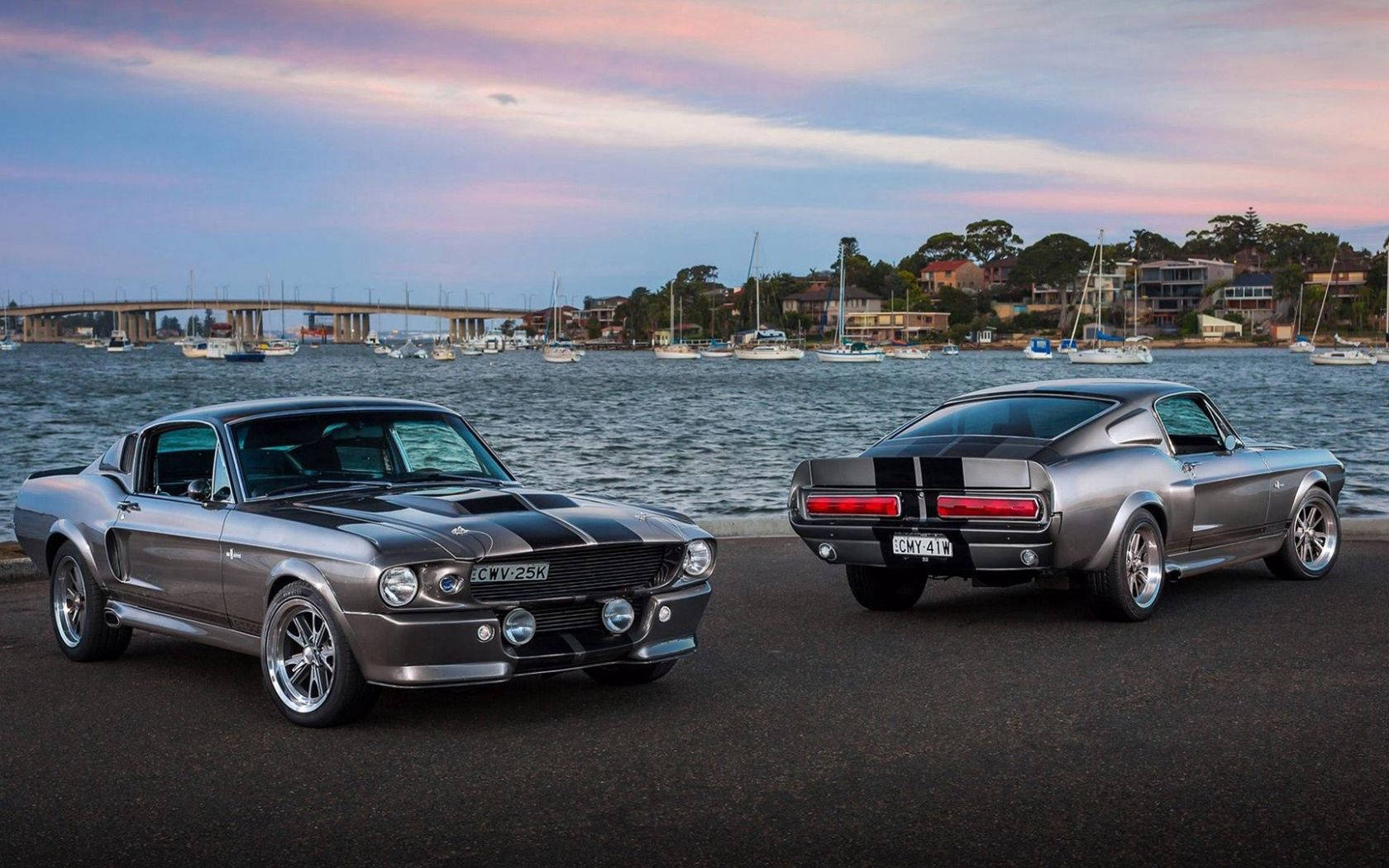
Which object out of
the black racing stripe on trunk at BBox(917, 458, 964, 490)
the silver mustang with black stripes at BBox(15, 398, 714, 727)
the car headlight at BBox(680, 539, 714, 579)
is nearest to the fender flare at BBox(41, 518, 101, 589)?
the silver mustang with black stripes at BBox(15, 398, 714, 727)

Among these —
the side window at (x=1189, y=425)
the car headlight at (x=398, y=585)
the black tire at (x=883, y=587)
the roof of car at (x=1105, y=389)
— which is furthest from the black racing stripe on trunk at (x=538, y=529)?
the side window at (x=1189, y=425)

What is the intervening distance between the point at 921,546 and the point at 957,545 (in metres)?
0.24

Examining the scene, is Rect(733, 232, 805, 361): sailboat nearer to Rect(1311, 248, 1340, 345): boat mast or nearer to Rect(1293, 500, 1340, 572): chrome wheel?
Rect(1311, 248, 1340, 345): boat mast

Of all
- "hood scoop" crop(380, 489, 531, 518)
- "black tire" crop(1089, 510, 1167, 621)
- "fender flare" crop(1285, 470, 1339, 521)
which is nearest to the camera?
"hood scoop" crop(380, 489, 531, 518)

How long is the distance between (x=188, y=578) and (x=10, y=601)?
11.9 ft

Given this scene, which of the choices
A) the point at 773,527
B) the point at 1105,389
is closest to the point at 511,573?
the point at 1105,389

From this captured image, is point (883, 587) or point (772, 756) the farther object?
point (883, 587)

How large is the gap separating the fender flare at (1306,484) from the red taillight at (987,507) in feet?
10.1

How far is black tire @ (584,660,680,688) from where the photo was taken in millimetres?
7672

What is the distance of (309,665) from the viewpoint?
22.7 feet

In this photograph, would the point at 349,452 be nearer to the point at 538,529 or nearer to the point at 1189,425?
the point at 538,529

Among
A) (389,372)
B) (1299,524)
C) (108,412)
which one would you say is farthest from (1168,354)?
(1299,524)

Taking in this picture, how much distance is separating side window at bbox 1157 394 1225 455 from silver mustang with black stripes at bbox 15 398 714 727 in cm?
434

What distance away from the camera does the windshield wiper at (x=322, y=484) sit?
764cm
